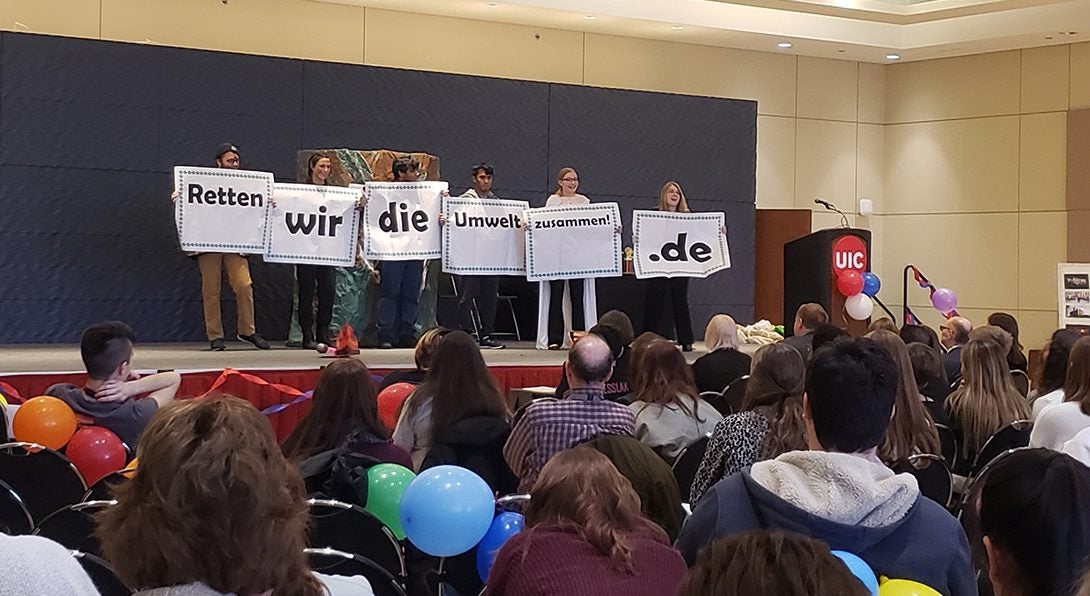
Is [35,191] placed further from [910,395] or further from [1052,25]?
[1052,25]

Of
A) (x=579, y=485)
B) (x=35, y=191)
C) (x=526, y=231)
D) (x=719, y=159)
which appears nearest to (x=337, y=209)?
(x=526, y=231)

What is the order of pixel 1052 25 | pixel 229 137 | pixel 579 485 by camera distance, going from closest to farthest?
1. pixel 579 485
2. pixel 229 137
3. pixel 1052 25

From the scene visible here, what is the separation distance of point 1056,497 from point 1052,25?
437 inches

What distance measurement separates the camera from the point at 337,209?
28.2 feet

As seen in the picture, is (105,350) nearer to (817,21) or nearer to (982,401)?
(982,401)

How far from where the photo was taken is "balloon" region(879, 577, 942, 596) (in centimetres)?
188

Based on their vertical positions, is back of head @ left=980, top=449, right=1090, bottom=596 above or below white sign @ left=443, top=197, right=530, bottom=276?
below

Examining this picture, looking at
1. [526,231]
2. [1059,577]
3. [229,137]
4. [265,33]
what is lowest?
[1059,577]

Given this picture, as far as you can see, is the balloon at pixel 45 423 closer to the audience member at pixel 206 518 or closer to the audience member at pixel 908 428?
the audience member at pixel 908 428

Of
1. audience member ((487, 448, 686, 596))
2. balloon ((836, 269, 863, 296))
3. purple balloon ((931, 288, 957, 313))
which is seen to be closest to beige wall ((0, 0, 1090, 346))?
purple balloon ((931, 288, 957, 313))

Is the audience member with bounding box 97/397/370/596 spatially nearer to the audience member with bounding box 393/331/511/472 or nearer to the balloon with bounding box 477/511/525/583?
the balloon with bounding box 477/511/525/583

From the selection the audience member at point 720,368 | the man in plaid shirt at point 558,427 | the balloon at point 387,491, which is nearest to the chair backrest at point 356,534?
the balloon at point 387,491

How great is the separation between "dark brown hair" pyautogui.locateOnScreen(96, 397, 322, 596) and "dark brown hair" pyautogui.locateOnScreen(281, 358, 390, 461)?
1.99 metres

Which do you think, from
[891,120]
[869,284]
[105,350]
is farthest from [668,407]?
[891,120]
